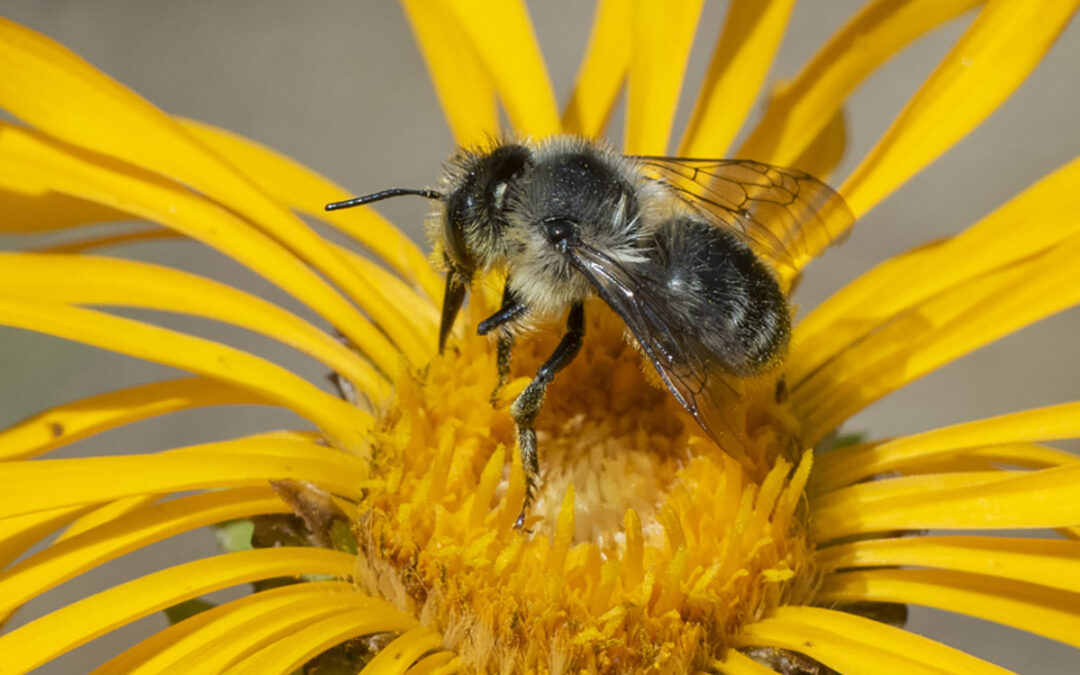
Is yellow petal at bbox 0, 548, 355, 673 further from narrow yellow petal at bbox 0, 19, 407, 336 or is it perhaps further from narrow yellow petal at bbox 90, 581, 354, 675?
narrow yellow petal at bbox 0, 19, 407, 336

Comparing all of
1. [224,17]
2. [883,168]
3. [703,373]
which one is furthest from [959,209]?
[703,373]

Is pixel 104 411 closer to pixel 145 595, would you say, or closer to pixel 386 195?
pixel 145 595

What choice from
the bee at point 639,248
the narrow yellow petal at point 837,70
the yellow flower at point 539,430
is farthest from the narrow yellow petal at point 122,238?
the narrow yellow petal at point 837,70

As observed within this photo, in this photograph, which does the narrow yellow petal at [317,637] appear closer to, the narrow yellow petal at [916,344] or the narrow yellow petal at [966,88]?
the narrow yellow petal at [916,344]

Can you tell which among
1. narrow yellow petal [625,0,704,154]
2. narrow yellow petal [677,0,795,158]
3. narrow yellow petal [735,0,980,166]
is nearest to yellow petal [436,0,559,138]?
narrow yellow petal [625,0,704,154]

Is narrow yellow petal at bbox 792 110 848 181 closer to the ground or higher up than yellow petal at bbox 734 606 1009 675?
higher up

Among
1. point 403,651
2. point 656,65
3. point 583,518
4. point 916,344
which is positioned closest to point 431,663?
point 403,651
